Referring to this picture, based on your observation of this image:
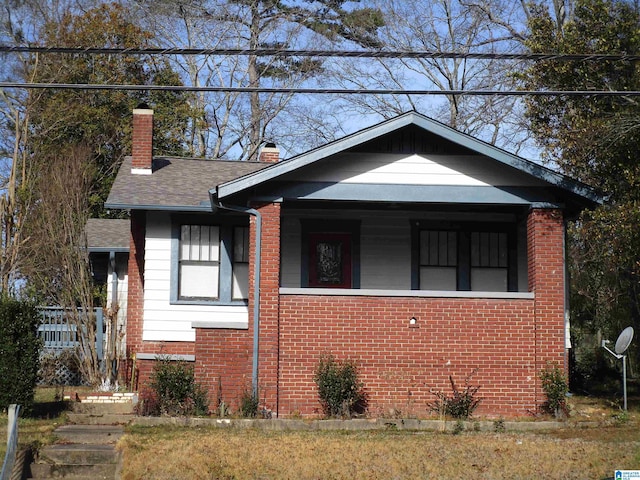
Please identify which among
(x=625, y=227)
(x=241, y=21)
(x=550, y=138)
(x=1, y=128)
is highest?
(x=241, y=21)

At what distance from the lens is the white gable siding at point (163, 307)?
19.3m

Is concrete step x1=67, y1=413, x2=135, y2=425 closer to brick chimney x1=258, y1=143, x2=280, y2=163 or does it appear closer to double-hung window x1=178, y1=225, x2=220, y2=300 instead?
double-hung window x1=178, y1=225, x2=220, y2=300

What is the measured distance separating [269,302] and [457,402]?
145 inches

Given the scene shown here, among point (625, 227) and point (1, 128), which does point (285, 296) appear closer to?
point (625, 227)

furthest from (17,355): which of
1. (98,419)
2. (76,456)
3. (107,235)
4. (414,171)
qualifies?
(107,235)

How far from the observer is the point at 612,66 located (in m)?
19.1

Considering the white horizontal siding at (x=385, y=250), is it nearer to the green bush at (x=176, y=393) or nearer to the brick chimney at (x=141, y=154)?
the green bush at (x=176, y=393)

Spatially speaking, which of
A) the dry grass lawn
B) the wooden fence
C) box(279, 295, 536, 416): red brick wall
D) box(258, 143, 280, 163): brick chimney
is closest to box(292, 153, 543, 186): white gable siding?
box(279, 295, 536, 416): red brick wall

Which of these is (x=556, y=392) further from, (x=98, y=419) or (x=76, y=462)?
(x=76, y=462)

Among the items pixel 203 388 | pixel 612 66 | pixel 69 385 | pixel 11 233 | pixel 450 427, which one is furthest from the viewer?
pixel 11 233

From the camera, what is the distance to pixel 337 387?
654 inches

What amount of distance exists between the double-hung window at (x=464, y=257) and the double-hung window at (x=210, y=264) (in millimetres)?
3536

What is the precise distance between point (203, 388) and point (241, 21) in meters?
26.6

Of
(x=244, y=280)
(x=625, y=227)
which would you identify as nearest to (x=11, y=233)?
(x=244, y=280)
